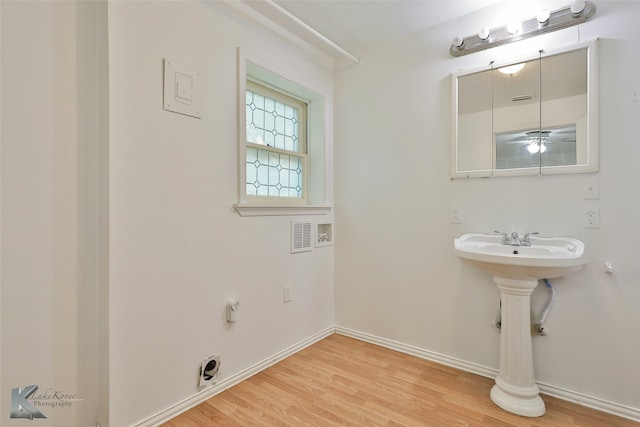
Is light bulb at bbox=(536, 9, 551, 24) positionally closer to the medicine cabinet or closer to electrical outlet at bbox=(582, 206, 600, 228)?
the medicine cabinet

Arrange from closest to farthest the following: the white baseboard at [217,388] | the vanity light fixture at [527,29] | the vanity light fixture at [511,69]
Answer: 1. the white baseboard at [217,388]
2. the vanity light fixture at [527,29]
3. the vanity light fixture at [511,69]

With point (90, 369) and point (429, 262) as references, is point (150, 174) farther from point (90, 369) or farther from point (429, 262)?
point (429, 262)

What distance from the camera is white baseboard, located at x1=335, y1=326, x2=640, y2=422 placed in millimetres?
1623

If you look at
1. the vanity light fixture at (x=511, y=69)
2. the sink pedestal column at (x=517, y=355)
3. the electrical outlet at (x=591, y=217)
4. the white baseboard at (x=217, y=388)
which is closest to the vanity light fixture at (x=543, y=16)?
the vanity light fixture at (x=511, y=69)

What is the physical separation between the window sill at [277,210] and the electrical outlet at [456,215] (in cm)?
101

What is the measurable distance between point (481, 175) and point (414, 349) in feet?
4.45

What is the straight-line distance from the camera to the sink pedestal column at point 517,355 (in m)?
1.66

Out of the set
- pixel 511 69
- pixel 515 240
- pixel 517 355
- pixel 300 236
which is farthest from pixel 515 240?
pixel 300 236

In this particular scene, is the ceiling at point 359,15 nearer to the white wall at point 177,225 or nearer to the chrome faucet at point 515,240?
the white wall at point 177,225

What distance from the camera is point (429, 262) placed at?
2.26 m

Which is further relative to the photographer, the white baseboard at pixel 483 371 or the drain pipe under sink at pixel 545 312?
the drain pipe under sink at pixel 545 312

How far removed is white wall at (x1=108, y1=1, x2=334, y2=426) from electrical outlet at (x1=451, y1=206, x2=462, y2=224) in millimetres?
1259

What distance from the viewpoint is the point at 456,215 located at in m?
2.13

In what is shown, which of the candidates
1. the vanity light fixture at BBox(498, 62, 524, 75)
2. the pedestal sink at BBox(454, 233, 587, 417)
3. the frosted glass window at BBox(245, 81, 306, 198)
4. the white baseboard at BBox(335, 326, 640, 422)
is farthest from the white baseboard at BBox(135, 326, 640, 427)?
the vanity light fixture at BBox(498, 62, 524, 75)
